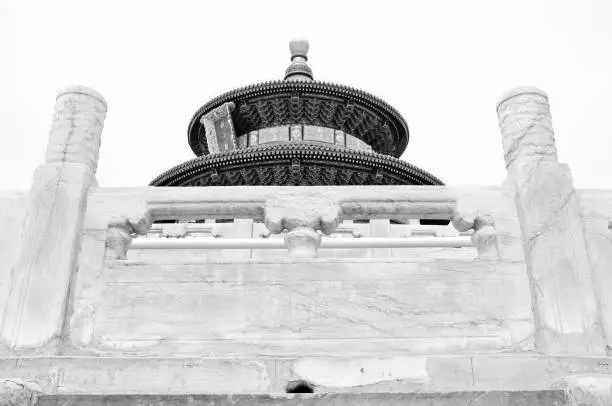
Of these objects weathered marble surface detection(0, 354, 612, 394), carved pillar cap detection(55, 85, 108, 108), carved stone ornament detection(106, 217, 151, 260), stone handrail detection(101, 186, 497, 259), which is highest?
carved pillar cap detection(55, 85, 108, 108)

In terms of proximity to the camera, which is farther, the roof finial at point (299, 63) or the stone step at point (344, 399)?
the roof finial at point (299, 63)

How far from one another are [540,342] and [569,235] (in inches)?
31.1

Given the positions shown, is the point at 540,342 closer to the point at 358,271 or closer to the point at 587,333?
the point at 587,333

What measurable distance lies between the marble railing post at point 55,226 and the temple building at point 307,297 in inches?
0.4

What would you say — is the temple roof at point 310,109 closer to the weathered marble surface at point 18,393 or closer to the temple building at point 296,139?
the temple building at point 296,139

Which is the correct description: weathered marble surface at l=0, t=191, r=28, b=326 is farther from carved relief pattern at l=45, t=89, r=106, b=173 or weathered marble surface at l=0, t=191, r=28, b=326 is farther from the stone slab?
carved relief pattern at l=45, t=89, r=106, b=173

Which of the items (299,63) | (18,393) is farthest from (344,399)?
(299,63)

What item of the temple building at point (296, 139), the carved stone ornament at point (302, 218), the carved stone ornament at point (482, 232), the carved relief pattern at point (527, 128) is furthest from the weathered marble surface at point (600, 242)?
the temple building at point (296, 139)

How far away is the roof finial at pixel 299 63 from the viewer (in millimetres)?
20609

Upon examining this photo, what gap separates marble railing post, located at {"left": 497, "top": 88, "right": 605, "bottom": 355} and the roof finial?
48.3ft

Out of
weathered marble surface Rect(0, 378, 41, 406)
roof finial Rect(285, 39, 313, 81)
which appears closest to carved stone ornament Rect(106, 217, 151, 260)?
weathered marble surface Rect(0, 378, 41, 406)

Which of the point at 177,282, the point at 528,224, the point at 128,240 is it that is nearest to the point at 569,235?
the point at 528,224

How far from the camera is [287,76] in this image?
67.7 ft

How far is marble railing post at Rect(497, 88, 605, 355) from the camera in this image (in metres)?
4.66
